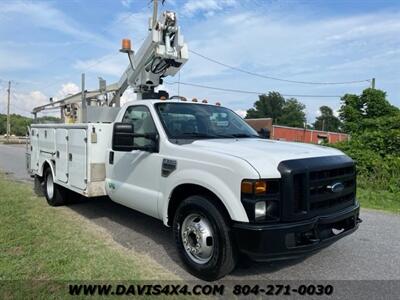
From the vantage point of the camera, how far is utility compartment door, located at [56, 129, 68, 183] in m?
A: 6.99

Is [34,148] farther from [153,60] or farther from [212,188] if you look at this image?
[212,188]

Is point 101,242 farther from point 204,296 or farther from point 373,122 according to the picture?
point 373,122

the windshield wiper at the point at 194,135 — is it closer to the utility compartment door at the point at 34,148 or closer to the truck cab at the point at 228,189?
the truck cab at the point at 228,189

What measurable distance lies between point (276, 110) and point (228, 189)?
4815 inches

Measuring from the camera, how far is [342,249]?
17.5 ft

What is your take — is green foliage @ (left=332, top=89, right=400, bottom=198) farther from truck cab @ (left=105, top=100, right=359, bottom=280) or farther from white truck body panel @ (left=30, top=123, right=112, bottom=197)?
white truck body panel @ (left=30, top=123, right=112, bottom=197)

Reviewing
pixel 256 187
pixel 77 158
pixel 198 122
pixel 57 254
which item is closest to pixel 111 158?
pixel 77 158

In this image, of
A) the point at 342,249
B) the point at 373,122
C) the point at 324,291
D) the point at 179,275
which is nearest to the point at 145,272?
the point at 179,275

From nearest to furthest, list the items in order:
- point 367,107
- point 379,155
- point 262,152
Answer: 1. point 262,152
2. point 379,155
3. point 367,107

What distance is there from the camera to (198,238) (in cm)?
430

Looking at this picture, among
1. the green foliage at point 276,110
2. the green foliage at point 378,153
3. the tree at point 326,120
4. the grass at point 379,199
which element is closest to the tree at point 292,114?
the green foliage at point 276,110

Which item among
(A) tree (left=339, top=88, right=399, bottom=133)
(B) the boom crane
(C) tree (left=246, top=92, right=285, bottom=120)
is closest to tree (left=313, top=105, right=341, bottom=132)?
(C) tree (left=246, top=92, right=285, bottom=120)

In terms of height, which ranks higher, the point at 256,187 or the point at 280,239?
the point at 256,187

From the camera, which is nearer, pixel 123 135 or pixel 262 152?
pixel 262 152
